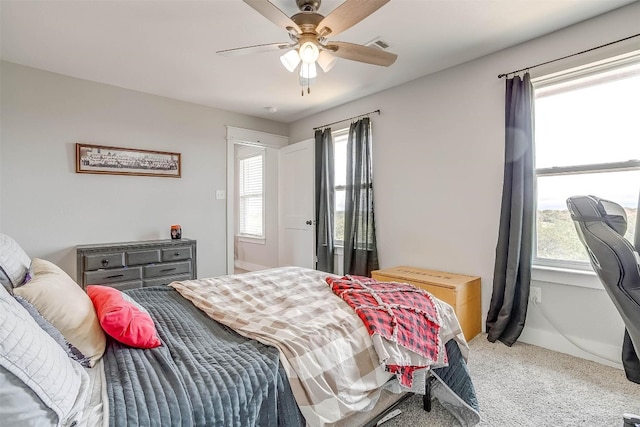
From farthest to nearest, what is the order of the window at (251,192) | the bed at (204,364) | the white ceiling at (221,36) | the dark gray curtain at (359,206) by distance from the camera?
the window at (251,192) < the dark gray curtain at (359,206) < the white ceiling at (221,36) < the bed at (204,364)

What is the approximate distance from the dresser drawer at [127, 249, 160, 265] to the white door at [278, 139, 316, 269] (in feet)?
6.42

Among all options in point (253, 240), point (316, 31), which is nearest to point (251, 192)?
point (253, 240)

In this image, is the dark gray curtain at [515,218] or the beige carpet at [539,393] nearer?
the beige carpet at [539,393]

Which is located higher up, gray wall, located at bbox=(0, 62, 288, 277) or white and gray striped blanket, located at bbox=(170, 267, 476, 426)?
gray wall, located at bbox=(0, 62, 288, 277)

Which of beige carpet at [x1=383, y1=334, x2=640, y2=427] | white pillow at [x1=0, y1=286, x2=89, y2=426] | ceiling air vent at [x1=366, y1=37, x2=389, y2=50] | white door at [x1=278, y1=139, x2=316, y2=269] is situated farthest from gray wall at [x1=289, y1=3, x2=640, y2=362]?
white pillow at [x1=0, y1=286, x2=89, y2=426]

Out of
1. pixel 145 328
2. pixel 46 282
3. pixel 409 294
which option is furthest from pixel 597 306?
pixel 46 282

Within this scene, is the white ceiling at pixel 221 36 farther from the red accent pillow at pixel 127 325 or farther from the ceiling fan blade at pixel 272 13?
the red accent pillow at pixel 127 325

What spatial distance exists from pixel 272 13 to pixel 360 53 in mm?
666

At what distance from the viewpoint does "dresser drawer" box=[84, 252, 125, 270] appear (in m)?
3.02

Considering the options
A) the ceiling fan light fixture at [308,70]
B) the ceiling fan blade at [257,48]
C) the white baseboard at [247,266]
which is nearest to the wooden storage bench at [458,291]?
the ceiling fan light fixture at [308,70]

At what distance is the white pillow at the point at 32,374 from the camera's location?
0.71 m

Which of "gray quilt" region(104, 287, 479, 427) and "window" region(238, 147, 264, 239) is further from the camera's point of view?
"window" region(238, 147, 264, 239)

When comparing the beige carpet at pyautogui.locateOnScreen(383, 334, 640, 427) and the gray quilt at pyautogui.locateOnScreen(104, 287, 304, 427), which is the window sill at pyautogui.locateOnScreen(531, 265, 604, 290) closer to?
the beige carpet at pyautogui.locateOnScreen(383, 334, 640, 427)

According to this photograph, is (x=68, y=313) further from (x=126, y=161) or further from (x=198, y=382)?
(x=126, y=161)
